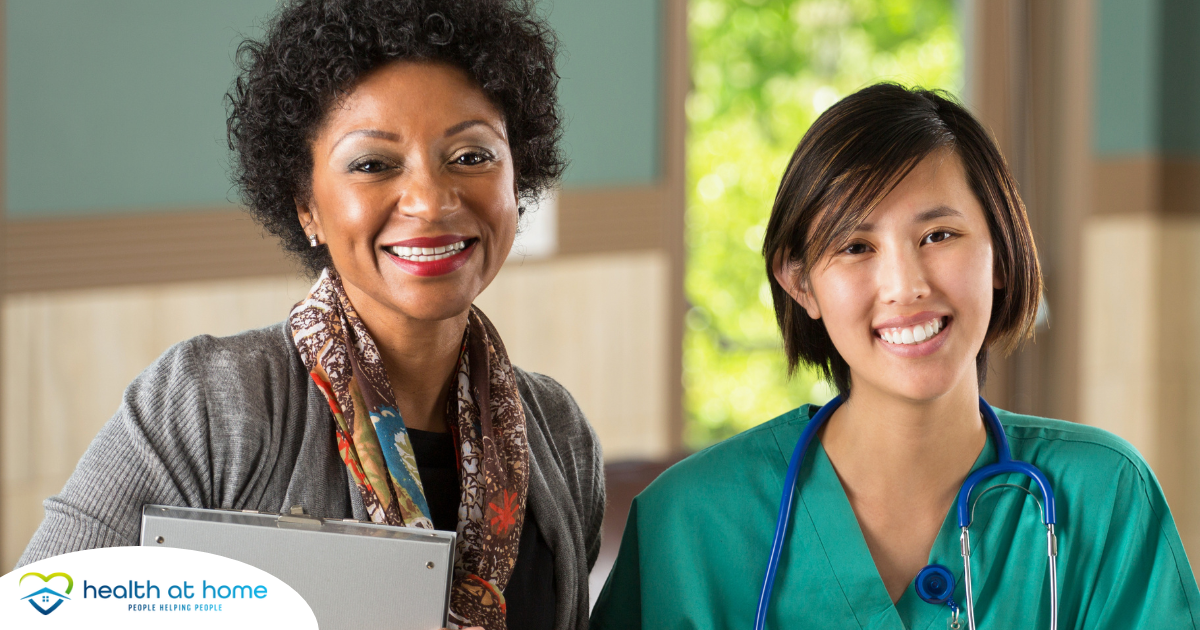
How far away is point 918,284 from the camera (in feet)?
4.32

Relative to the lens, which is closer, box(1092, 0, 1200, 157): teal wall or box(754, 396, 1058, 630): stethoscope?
box(754, 396, 1058, 630): stethoscope

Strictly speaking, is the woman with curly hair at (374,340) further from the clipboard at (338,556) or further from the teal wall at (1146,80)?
the teal wall at (1146,80)

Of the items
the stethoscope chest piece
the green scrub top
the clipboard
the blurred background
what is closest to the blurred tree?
the blurred background

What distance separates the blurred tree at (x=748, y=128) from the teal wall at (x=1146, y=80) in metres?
0.58

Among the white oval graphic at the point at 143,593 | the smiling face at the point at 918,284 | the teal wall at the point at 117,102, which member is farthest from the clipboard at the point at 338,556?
the teal wall at the point at 117,102

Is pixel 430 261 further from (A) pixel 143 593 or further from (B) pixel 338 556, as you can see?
(A) pixel 143 593

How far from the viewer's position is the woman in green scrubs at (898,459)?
4.42 ft

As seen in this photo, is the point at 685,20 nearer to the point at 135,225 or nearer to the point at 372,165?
the point at 135,225

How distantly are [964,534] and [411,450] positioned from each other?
0.66 metres

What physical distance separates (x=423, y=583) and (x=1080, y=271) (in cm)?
388

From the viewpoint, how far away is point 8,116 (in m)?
2.92

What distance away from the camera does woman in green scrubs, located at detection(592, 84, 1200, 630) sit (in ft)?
4.42

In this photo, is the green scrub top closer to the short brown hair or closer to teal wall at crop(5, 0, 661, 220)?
the short brown hair

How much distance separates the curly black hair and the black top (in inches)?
11.3
